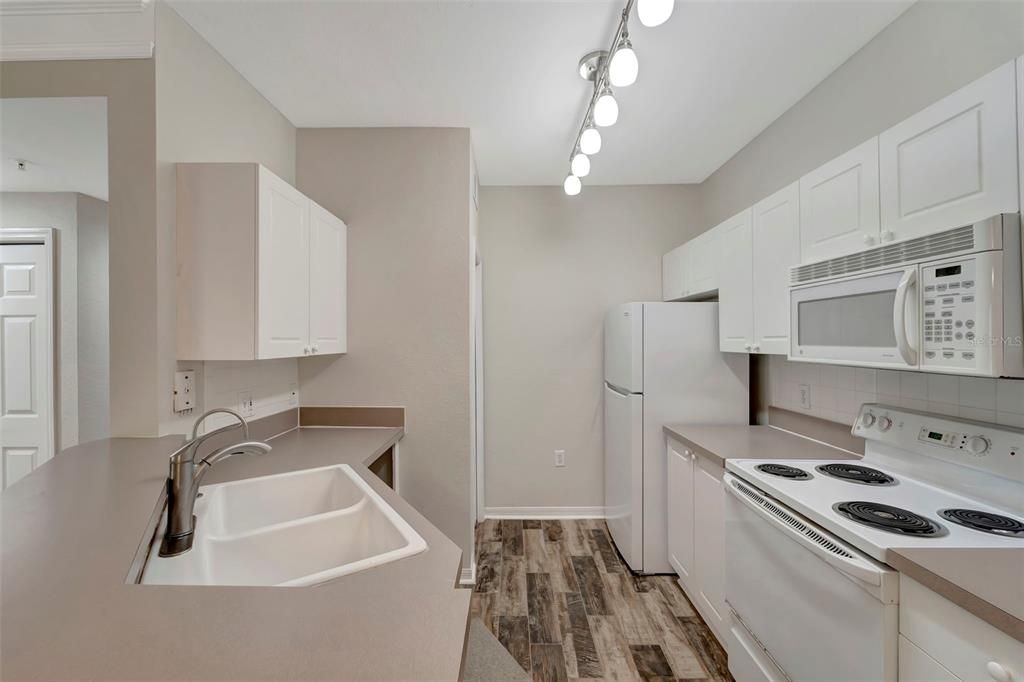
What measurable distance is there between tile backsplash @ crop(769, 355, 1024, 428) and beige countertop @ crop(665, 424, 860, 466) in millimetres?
162

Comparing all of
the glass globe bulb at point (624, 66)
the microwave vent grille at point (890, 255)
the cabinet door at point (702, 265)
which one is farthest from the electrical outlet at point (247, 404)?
the cabinet door at point (702, 265)

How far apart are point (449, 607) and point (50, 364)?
1.94m

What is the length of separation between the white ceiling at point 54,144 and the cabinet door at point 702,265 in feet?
9.55

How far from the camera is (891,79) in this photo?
1.71 metres

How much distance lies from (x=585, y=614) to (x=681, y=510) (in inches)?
29.8

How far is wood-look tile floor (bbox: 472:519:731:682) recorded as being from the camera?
1.89m

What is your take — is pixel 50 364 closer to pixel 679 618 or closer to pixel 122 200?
pixel 122 200

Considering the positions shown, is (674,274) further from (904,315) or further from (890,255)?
(904,315)

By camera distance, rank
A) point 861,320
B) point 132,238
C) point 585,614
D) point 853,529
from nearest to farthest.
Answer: point 853,529 < point 861,320 < point 132,238 < point 585,614

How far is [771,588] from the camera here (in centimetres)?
147

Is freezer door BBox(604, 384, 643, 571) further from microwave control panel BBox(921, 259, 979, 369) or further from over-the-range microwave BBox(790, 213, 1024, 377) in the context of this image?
microwave control panel BBox(921, 259, 979, 369)

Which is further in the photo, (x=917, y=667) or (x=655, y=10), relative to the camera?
(x=655, y=10)

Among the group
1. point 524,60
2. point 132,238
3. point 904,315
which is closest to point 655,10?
point 524,60

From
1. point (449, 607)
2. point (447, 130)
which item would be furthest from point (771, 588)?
point (447, 130)
